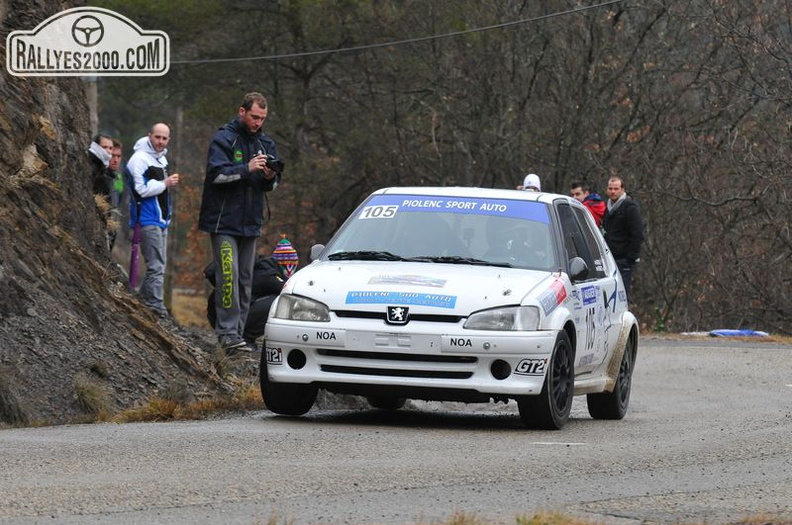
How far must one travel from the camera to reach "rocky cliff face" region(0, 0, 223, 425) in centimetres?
1138

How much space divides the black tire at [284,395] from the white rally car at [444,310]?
0.4 inches

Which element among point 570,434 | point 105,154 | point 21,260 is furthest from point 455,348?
point 105,154

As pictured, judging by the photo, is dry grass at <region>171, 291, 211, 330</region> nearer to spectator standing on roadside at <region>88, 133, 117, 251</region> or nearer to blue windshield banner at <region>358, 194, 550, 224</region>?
spectator standing on roadside at <region>88, 133, 117, 251</region>

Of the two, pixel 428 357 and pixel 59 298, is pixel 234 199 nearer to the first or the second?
pixel 59 298

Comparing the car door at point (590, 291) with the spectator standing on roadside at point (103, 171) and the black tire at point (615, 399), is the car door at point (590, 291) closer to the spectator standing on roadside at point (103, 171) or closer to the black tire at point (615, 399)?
the black tire at point (615, 399)

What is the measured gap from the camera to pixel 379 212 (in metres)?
12.0

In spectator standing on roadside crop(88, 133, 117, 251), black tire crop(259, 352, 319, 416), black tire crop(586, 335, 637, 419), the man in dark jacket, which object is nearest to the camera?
black tire crop(259, 352, 319, 416)

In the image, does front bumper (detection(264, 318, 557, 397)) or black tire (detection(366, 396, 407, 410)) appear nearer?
front bumper (detection(264, 318, 557, 397))

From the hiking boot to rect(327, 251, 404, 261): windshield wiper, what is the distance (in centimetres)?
270

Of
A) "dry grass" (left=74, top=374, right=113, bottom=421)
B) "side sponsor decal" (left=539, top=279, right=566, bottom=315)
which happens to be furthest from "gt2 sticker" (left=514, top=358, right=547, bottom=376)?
"dry grass" (left=74, top=374, right=113, bottom=421)

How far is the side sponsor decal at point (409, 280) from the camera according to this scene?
10.8 metres

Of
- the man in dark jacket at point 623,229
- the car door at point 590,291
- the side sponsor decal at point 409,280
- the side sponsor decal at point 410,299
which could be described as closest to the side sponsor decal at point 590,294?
the car door at point 590,291

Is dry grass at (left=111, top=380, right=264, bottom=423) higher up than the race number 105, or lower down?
lower down

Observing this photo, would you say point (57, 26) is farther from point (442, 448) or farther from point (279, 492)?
point (279, 492)
